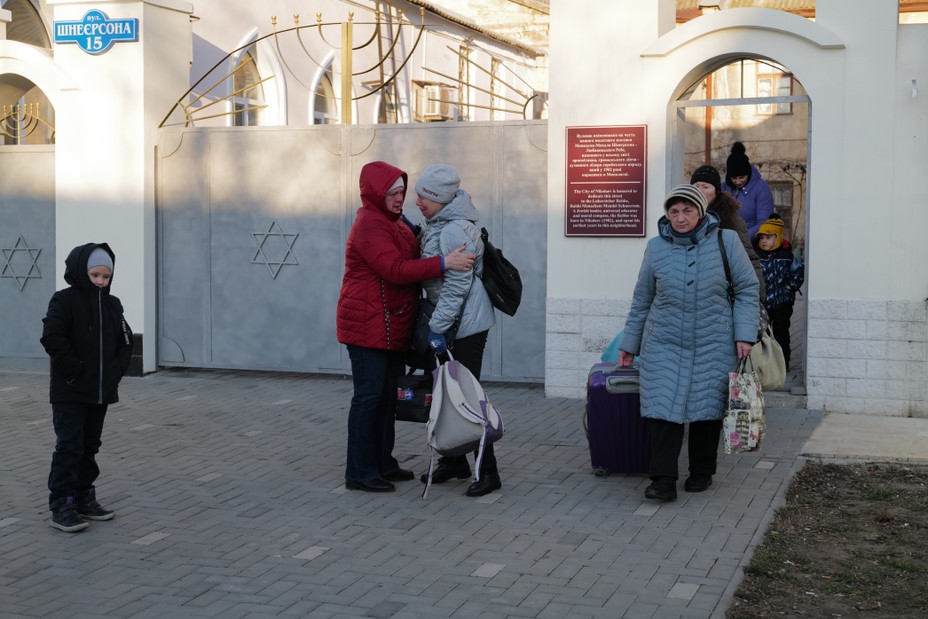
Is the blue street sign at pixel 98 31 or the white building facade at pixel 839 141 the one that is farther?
the blue street sign at pixel 98 31

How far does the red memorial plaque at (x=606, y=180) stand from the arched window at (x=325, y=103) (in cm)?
987

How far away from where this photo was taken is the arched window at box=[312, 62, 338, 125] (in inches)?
749

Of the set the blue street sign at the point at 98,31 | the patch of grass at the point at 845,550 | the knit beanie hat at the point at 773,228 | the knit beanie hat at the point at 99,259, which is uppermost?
the blue street sign at the point at 98,31

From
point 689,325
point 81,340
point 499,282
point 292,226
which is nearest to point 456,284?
point 499,282

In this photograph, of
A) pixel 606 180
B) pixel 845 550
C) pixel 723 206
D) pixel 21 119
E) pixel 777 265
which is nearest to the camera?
pixel 845 550

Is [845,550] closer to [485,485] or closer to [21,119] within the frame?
[485,485]

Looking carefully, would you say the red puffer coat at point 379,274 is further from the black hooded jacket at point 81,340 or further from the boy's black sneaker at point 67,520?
the boy's black sneaker at point 67,520

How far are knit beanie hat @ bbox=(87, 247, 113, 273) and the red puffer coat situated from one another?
4.14ft

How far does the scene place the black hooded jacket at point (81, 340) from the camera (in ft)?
19.4

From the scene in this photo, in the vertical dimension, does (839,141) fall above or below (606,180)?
above

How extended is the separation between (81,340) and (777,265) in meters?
6.02

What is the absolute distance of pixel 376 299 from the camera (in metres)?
6.68

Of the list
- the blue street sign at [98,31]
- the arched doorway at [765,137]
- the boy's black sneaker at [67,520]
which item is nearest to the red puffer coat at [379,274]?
the boy's black sneaker at [67,520]

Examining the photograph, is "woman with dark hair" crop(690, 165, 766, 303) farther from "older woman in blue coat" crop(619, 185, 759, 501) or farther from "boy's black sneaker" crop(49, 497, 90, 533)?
"boy's black sneaker" crop(49, 497, 90, 533)
